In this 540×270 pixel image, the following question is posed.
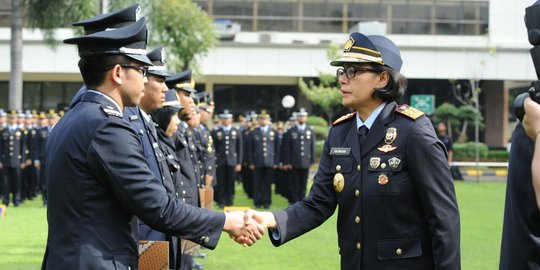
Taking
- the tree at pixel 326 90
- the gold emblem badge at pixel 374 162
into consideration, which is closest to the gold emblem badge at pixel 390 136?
the gold emblem badge at pixel 374 162

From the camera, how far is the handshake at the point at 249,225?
15.0 feet

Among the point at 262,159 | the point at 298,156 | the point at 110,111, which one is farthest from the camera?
the point at 262,159

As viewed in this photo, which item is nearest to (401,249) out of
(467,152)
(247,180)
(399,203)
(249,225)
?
(399,203)

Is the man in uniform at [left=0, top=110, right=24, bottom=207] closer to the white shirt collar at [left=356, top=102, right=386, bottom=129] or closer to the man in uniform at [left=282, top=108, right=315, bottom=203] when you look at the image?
the man in uniform at [left=282, top=108, right=315, bottom=203]

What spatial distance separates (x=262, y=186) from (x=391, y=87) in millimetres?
14336

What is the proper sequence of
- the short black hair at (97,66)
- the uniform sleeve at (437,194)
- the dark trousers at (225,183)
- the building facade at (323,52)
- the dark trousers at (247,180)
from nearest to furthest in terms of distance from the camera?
the short black hair at (97,66)
the uniform sleeve at (437,194)
the dark trousers at (225,183)
the dark trousers at (247,180)
the building facade at (323,52)

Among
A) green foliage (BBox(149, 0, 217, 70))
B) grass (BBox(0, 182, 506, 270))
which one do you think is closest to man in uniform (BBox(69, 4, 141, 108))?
grass (BBox(0, 182, 506, 270))

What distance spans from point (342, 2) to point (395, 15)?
2.94 m

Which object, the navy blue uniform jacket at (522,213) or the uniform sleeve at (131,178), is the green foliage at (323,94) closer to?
the uniform sleeve at (131,178)

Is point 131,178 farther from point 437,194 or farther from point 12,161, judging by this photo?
point 12,161

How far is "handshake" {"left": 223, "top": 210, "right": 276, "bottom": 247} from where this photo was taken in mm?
4570

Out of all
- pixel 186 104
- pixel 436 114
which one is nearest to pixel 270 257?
pixel 186 104

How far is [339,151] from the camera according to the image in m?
4.48

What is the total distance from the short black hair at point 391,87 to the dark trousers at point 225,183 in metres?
14.0
